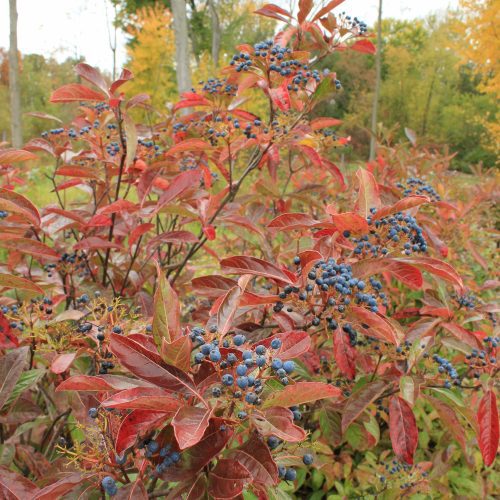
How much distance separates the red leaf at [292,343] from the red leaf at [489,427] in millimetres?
697

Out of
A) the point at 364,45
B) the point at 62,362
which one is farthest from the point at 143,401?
the point at 364,45

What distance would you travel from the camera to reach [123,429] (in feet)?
2.68

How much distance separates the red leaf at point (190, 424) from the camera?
2.30 feet

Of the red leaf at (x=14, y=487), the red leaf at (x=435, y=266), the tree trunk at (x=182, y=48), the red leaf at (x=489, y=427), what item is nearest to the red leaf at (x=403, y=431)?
the red leaf at (x=489, y=427)

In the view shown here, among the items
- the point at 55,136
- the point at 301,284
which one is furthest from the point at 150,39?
the point at 301,284

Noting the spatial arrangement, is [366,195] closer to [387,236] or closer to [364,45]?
[387,236]

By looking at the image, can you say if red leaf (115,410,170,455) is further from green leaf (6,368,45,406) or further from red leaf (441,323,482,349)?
red leaf (441,323,482,349)

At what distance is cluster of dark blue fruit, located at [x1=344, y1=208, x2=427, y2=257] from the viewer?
130 cm

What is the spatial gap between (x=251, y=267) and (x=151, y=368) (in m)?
0.48

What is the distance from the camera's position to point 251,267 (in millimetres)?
1221

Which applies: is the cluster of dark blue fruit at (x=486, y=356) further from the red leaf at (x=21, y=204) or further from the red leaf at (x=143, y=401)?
the red leaf at (x=21, y=204)

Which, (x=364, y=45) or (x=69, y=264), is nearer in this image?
(x=69, y=264)

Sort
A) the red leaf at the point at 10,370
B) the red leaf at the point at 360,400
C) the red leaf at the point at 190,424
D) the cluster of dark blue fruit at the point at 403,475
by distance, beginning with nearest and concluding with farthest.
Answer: the red leaf at the point at 190,424
the red leaf at the point at 10,370
the red leaf at the point at 360,400
the cluster of dark blue fruit at the point at 403,475

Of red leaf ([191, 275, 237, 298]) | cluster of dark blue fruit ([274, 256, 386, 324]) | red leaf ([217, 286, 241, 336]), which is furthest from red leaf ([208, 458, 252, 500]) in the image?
red leaf ([191, 275, 237, 298])
